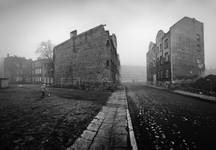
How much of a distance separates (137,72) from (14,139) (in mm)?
96658

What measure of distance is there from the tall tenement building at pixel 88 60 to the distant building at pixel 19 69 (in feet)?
137

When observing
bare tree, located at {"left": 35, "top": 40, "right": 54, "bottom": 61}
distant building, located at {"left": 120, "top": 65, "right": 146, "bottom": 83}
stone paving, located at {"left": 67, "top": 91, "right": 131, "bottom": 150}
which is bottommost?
stone paving, located at {"left": 67, "top": 91, "right": 131, "bottom": 150}

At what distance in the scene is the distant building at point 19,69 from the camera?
5522 centimetres

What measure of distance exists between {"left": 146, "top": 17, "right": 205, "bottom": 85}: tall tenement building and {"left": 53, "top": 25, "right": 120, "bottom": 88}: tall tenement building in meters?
13.2

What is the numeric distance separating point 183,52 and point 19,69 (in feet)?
227

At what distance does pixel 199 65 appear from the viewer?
84.2 feet

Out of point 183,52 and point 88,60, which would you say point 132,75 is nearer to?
point 183,52

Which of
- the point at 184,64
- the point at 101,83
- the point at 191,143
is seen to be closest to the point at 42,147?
the point at 191,143

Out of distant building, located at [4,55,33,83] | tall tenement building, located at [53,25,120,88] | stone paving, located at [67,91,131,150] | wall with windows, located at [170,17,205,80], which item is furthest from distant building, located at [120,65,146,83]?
stone paving, located at [67,91,131,150]

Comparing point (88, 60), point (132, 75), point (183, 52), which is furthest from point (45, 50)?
point (132, 75)

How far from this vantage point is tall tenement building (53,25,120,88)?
58.6ft

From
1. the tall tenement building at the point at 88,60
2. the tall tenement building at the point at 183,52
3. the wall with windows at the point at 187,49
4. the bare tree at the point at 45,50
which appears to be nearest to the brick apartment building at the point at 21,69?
the bare tree at the point at 45,50

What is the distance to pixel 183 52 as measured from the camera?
24.2 meters

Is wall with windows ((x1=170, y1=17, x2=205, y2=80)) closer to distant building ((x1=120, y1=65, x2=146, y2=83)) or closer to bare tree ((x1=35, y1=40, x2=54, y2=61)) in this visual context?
bare tree ((x1=35, y1=40, x2=54, y2=61))
